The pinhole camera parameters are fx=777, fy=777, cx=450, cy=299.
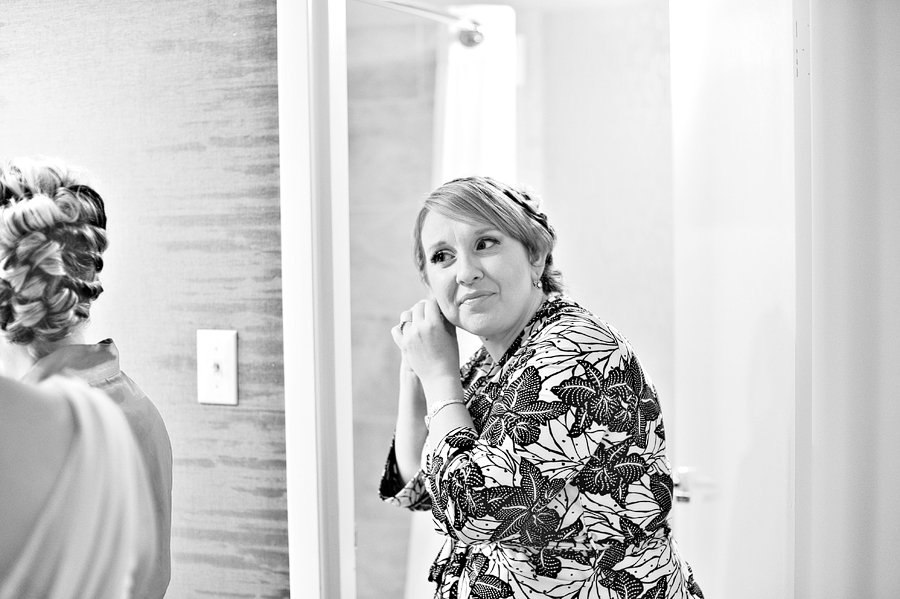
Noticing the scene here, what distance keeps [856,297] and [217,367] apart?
0.79 m

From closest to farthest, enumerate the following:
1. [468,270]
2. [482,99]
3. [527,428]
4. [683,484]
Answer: [527,428]
[468,270]
[683,484]
[482,99]

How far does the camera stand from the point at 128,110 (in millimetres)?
1062

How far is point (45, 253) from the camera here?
0.87 metres

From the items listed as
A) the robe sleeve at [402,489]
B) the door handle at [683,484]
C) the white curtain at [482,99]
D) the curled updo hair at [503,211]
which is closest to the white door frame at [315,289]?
the robe sleeve at [402,489]

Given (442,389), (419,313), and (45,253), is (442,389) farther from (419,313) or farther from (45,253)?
(45,253)

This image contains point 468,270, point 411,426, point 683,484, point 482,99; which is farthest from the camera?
point 482,99

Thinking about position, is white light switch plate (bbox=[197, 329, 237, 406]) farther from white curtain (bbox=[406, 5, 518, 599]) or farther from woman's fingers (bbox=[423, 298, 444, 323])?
white curtain (bbox=[406, 5, 518, 599])

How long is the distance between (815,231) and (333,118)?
23.7 inches

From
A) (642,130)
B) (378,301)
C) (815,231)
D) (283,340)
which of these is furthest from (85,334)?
(642,130)

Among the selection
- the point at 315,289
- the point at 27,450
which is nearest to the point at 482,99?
the point at 315,289

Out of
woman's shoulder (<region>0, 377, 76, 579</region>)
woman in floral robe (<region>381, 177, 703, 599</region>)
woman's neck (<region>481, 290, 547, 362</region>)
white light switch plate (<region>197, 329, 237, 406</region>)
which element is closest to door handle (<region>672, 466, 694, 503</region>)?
woman in floral robe (<region>381, 177, 703, 599</region>)

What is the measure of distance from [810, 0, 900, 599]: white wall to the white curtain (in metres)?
0.72

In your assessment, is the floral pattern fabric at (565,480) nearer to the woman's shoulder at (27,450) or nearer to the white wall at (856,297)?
the white wall at (856,297)

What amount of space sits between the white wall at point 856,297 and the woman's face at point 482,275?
31cm
